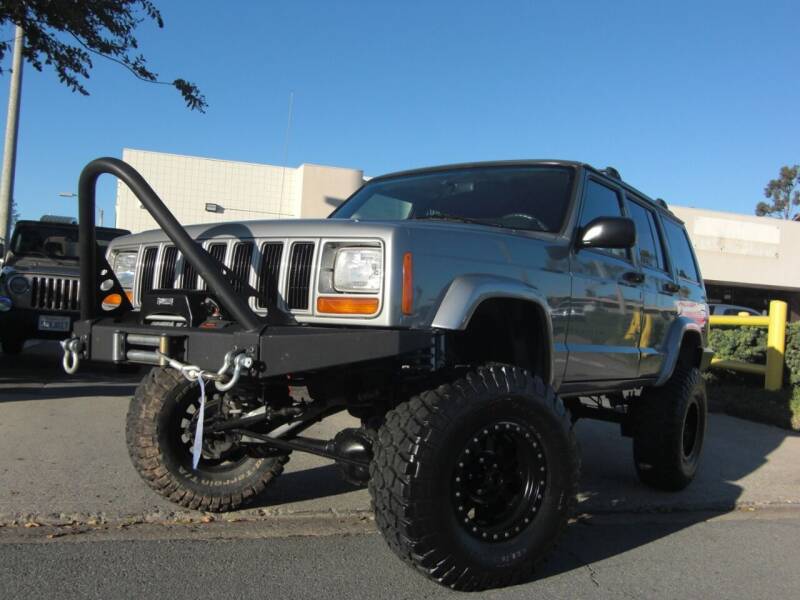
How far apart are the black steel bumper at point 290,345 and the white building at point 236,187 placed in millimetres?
19530

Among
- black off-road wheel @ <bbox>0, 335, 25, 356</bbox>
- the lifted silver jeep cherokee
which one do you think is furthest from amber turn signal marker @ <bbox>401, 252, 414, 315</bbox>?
black off-road wheel @ <bbox>0, 335, 25, 356</bbox>

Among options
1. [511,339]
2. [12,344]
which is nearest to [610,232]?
[511,339]

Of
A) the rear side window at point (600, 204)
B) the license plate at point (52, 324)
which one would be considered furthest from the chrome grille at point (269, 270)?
the license plate at point (52, 324)

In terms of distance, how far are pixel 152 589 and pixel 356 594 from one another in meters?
0.89

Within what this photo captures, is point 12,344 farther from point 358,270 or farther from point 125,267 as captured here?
point 358,270

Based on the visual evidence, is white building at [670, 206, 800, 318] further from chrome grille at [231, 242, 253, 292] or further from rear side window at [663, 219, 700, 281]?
chrome grille at [231, 242, 253, 292]

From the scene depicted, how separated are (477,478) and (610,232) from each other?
1556mm

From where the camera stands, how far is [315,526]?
4.08m

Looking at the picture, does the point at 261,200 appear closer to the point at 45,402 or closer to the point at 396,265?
the point at 45,402

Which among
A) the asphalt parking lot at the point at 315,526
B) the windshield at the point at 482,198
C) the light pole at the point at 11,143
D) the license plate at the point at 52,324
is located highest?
the light pole at the point at 11,143

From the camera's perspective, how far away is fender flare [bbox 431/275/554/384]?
306cm

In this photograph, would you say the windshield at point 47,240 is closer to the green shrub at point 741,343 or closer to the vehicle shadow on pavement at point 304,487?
the vehicle shadow on pavement at point 304,487

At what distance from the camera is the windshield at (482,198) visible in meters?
4.16

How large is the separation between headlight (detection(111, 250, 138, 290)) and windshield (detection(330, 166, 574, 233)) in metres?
1.33
